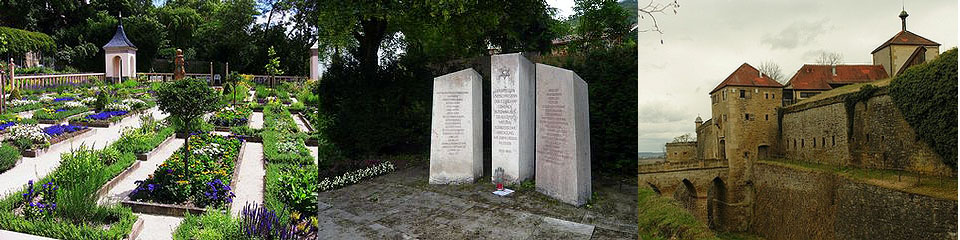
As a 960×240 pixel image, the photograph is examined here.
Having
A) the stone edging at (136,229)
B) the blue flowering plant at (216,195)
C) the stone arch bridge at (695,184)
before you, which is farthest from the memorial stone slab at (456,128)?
the stone edging at (136,229)

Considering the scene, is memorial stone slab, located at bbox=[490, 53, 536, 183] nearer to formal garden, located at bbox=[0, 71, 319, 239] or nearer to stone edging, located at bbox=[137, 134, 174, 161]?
formal garden, located at bbox=[0, 71, 319, 239]

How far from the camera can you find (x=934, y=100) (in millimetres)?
2482

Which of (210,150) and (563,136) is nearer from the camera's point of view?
(210,150)

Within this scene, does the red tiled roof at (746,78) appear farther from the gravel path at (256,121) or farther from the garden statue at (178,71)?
the garden statue at (178,71)

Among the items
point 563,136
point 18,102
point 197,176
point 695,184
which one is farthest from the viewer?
point 563,136

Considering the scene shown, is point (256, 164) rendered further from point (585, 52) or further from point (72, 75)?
point (585, 52)

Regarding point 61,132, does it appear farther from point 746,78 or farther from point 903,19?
point 903,19

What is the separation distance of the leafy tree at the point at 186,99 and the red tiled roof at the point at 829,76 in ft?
11.1

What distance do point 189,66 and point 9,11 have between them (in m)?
0.81

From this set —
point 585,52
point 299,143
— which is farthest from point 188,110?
point 585,52

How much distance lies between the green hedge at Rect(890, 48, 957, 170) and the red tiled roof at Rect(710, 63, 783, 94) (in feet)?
1.98

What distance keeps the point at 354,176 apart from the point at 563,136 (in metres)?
2.67

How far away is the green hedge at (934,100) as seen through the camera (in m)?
2.45

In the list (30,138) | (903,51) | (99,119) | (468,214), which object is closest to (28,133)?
(30,138)
